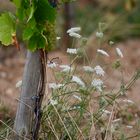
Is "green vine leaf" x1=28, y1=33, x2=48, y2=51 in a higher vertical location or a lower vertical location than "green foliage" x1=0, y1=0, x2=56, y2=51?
lower

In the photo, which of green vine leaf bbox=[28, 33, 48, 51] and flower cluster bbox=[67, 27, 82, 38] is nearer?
green vine leaf bbox=[28, 33, 48, 51]

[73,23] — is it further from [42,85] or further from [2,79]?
[42,85]

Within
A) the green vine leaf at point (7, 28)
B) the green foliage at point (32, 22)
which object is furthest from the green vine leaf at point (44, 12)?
the green vine leaf at point (7, 28)

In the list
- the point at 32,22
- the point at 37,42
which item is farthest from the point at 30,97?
the point at 32,22

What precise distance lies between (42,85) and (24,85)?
0.32ft

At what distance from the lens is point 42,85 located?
2996 mm

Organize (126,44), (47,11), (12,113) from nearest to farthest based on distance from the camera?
(47,11)
(12,113)
(126,44)

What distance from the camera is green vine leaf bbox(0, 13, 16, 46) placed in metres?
2.89

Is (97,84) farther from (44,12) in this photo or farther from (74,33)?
(44,12)

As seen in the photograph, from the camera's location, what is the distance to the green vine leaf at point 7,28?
114 inches

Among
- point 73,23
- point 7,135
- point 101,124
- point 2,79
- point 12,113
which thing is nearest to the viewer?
point 7,135

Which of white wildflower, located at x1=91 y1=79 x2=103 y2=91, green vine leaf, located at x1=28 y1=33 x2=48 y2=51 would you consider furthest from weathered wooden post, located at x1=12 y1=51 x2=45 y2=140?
white wildflower, located at x1=91 y1=79 x2=103 y2=91

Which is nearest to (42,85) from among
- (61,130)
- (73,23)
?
(61,130)

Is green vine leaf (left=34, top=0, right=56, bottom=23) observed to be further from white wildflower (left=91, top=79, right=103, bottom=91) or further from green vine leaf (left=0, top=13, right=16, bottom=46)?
white wildflower (left=91, top=79, right=103, bottom=91)
